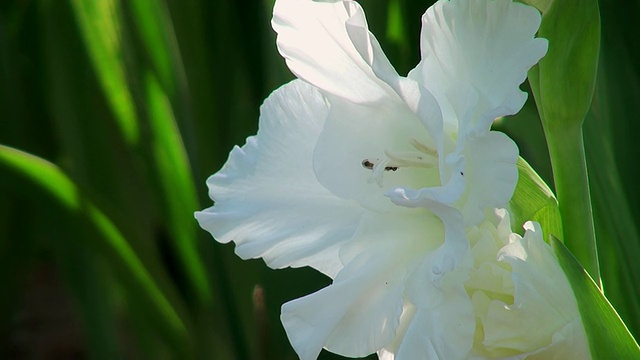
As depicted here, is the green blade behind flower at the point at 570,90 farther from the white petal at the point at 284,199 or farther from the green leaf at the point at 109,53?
the green leaf at the point at 109,53

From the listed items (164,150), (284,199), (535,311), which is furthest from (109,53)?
(535,311)

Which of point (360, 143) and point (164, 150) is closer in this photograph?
point (360, 143)

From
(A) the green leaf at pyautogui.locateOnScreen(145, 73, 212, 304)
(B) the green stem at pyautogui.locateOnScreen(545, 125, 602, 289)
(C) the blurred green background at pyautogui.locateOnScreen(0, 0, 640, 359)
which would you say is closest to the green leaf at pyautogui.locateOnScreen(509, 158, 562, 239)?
(B) the green stem at pyautogui.locateOnScreen(545, 125, 602, 289)

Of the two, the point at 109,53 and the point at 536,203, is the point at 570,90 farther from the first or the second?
the point at 109,53

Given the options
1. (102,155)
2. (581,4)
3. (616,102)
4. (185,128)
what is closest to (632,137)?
(616,102)

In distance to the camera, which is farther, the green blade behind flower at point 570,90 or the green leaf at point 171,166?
the green leaf at point 171,166

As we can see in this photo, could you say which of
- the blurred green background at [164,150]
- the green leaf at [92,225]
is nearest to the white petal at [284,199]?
the blurred green background at [164,150]

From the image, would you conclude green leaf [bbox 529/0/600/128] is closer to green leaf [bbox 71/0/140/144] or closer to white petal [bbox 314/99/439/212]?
white petal [bbox 314/99/439/212]
